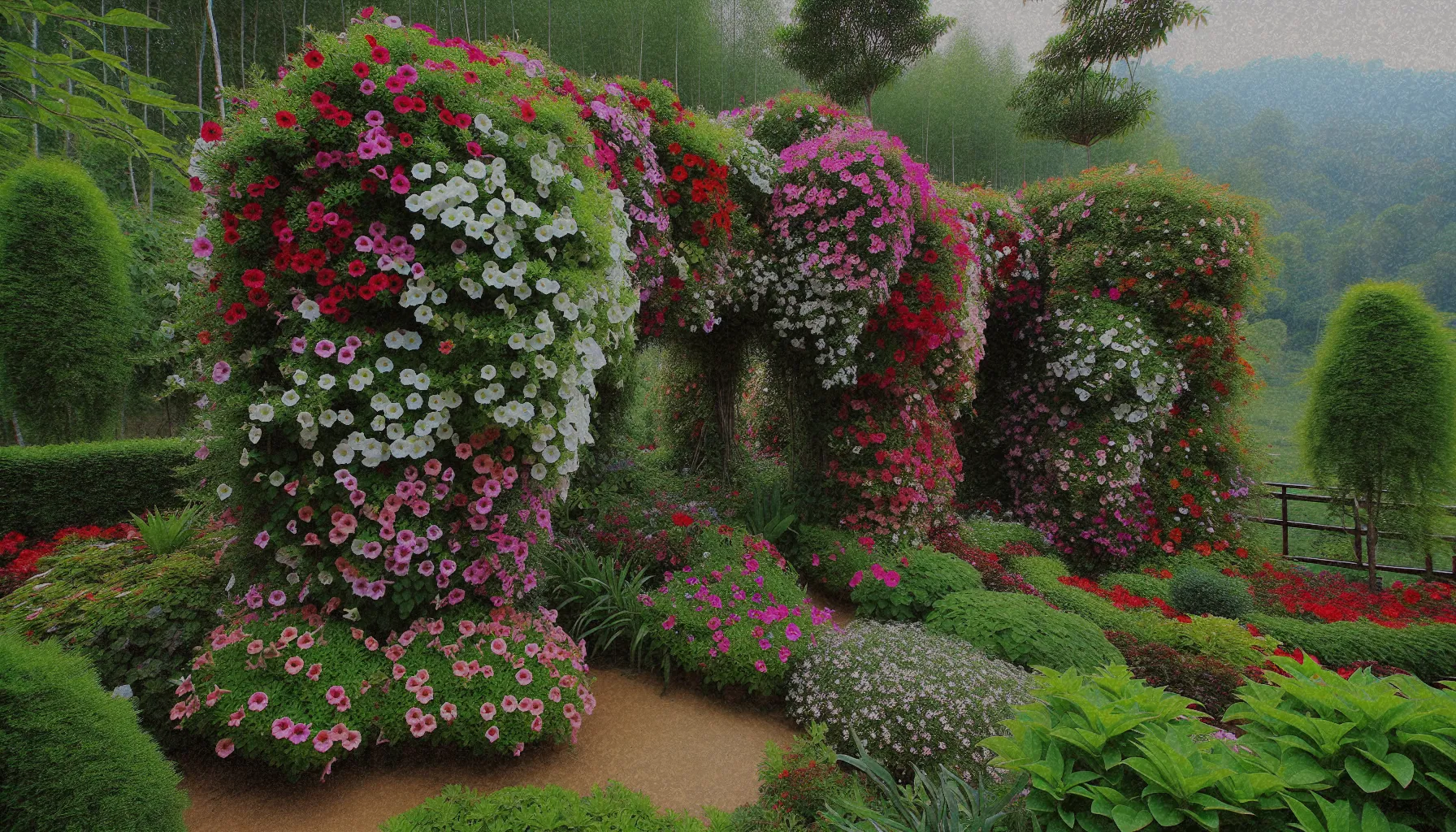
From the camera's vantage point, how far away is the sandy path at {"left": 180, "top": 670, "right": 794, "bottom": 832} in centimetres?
220

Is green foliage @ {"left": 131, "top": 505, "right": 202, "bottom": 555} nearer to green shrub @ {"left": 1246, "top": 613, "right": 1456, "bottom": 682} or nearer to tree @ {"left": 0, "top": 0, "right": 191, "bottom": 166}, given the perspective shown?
tree @ {"left": 0, "top": 0, "right": 191, "bottom": 166}

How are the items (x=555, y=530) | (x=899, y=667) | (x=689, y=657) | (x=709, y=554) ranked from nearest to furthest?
1. (x=899, y=667)
2. (x=689, y=657)
3. (x=709, y=554)
4. (x=555, y=530)

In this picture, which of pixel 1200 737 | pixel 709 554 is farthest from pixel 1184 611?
pixel 1200 737

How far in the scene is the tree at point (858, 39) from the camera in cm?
1191

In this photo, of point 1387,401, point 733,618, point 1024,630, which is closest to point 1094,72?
point 1387,401

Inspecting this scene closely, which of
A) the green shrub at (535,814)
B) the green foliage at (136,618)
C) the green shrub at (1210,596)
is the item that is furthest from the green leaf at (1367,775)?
the green shrub at (1210,596)

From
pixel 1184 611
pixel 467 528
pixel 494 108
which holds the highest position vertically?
pixel 494 108

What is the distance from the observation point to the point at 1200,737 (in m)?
1.56

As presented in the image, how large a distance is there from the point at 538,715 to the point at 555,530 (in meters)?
2.15

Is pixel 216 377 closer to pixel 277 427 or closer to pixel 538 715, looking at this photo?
pixel 277 427

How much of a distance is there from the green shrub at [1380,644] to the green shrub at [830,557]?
279 centimetres

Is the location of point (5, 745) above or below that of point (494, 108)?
below

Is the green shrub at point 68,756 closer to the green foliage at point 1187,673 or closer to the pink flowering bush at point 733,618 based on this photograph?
the pink flowering bush at point 733,618

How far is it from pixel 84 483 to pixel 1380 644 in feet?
32.0
